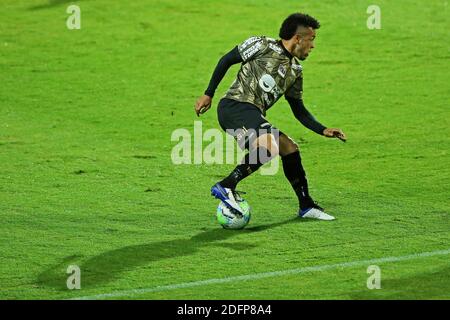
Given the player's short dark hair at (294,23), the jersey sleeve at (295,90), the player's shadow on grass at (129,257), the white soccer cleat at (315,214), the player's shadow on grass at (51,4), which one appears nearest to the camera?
the player's shadow on grass at (129,257)

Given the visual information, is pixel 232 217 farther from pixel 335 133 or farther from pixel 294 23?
pixel 294 23

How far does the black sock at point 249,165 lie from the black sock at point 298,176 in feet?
1.44

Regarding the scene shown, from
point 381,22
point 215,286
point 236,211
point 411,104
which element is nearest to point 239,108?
point 236,211

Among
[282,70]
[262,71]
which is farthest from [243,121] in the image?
[282,70]

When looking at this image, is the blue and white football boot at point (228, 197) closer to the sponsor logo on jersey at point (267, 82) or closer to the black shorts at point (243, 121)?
the black shorts at point (243, 121)

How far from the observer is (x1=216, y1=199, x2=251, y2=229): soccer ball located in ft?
36.7

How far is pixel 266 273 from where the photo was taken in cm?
967

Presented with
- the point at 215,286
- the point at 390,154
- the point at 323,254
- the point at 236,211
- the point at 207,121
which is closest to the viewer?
the point at 215,286

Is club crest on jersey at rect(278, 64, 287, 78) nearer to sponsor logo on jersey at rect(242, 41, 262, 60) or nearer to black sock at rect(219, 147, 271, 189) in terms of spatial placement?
sponsor logo on jersey at rect(242, 41, 262, 60)

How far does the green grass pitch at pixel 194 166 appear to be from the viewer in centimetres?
977

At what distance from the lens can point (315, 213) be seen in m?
11.6

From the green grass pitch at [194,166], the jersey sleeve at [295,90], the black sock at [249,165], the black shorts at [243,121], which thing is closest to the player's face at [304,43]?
the jersey sleeve at [295,90]

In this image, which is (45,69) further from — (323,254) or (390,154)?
(323,254)

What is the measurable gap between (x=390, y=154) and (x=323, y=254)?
476 centimetres
